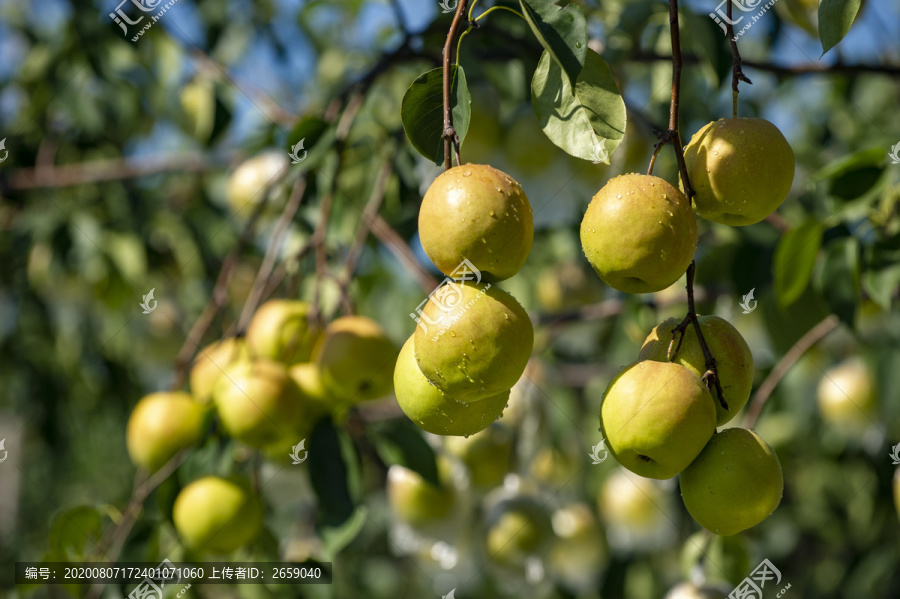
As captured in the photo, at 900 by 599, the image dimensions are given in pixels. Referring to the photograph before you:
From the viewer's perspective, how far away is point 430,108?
70 centimetres

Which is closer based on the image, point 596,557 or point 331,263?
point 331,263

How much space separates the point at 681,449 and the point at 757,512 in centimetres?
9

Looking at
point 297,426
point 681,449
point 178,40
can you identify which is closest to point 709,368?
point 681,449

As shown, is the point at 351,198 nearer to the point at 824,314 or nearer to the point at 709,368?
the point at 824,314

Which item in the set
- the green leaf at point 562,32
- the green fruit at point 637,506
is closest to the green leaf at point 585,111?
the green leaf at point 562,32

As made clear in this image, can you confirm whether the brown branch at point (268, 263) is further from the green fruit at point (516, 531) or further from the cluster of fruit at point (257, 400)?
the green fruit at point (516, 531)

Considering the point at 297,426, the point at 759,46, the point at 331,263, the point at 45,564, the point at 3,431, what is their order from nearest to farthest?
the point at 297,426 → the point at 45,564 → the point at 331,263 → the point at 759,46 → the point at 3,431

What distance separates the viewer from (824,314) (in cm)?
127

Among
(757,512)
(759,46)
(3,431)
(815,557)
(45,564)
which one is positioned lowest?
(3,431)

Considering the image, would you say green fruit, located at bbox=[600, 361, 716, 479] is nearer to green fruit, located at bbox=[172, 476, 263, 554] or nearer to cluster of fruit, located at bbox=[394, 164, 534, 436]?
cluster of fruit, located at bbox=[394, 164, 534, 436]

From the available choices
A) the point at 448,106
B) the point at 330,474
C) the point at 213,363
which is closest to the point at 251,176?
the point at 213,363

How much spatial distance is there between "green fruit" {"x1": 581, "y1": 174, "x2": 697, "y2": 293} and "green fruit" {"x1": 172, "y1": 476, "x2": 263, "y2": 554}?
2.53ft

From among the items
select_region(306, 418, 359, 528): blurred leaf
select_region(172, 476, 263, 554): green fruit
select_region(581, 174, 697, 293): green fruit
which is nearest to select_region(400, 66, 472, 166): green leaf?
select_region(581, 174, 697, 293): green fruit

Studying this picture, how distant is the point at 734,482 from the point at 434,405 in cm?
25
